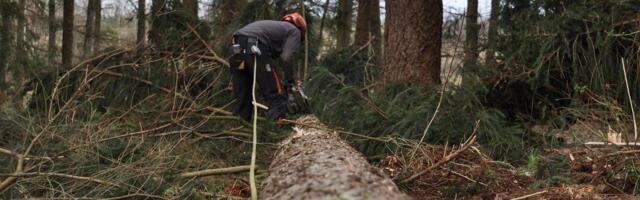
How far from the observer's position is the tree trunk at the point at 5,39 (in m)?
9.41

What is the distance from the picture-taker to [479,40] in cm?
791

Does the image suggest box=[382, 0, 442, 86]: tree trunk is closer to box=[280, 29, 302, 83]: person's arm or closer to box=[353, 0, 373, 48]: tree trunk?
box=[280, 29, 302, 83]: person's arm

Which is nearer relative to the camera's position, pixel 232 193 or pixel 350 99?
pixel 232 193

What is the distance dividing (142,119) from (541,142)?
3376 millimetres

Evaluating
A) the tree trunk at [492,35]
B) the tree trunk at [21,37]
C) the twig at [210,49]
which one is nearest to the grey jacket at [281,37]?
the twig at [210,49]

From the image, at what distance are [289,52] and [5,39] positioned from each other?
574cm

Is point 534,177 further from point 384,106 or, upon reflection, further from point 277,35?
point 277,35

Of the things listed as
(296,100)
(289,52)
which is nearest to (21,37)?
(289,52)

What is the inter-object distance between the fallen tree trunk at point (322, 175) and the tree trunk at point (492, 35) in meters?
3.05

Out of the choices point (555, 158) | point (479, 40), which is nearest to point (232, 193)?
point (555, 158)

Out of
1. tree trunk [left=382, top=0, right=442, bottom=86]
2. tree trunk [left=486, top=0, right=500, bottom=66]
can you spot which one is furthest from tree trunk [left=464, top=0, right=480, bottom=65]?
tree trunk [left=382, top=0, right=442, bottom=86]

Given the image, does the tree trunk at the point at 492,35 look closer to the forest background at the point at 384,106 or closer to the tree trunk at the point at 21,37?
the forest background at the point at 384,106

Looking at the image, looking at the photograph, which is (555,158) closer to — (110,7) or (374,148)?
(374,148)

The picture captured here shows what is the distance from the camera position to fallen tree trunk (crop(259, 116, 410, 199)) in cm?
247
